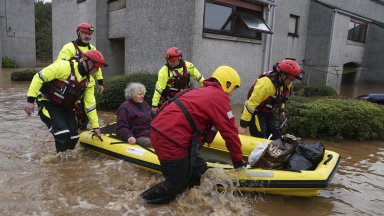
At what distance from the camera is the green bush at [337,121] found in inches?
267

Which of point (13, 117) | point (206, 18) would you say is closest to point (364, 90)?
point (206, 18)

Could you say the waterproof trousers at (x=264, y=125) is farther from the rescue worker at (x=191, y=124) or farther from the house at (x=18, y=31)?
the house at (x=18, y=31)

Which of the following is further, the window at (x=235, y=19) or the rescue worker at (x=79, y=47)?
the window at (x=235, y=19)

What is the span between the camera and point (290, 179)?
3896 mm

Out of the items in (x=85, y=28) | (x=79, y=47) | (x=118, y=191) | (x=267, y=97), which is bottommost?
(x=118, y=191)

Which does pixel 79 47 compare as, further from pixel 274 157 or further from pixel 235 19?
pixel 235 19

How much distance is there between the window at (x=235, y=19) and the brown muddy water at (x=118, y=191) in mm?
5477

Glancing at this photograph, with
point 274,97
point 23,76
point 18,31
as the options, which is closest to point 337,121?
point 274,97

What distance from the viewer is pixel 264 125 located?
513 cm

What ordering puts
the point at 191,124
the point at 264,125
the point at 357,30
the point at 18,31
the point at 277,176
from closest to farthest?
the point at 191,124 < the point at 277,176 < the point at 264,125 < the point at 357,30 < the point at 18,31

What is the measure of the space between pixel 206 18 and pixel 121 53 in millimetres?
5482

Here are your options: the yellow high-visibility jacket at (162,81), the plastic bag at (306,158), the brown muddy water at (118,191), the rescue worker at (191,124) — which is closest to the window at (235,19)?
the yellow high-visibility jacket at (162,81)

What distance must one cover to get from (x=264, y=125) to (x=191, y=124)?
213cm

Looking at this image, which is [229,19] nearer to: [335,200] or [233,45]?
[233,45]
